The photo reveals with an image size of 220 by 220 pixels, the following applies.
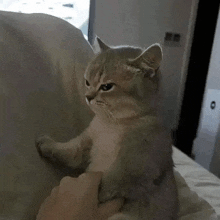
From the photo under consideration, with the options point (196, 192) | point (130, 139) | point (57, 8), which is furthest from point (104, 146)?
point (57, 8)

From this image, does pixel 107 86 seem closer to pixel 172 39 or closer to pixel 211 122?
pixel 211 122

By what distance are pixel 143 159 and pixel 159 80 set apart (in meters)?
0.26

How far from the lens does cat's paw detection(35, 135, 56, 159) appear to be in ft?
2.19

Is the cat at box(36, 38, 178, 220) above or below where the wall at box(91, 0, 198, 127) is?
below

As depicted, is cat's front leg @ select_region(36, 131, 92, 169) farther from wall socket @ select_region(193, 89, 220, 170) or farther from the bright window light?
wall socket @ select_region(193, 89, 220, 170)

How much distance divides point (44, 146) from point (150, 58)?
15.7 inches

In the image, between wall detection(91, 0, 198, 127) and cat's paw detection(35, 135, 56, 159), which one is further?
wall detection(91, 0, 198, 127)

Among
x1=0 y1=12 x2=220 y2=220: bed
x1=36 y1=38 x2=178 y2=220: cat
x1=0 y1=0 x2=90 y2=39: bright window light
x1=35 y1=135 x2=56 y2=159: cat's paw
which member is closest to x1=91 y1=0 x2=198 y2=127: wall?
x1=0 y1=0 x2=90 y2=39: bright window light

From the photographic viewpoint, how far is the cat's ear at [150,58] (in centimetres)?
63

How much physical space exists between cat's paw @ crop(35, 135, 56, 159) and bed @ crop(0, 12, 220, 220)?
0.06ft

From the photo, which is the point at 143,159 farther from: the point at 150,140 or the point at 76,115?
the point at 76,115

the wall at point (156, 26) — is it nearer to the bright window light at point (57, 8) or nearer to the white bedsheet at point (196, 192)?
the bright window light at point (57, 8)

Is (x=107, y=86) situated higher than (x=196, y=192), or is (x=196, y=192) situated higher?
(x=107, y=86)

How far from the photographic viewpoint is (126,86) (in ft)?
2.15
